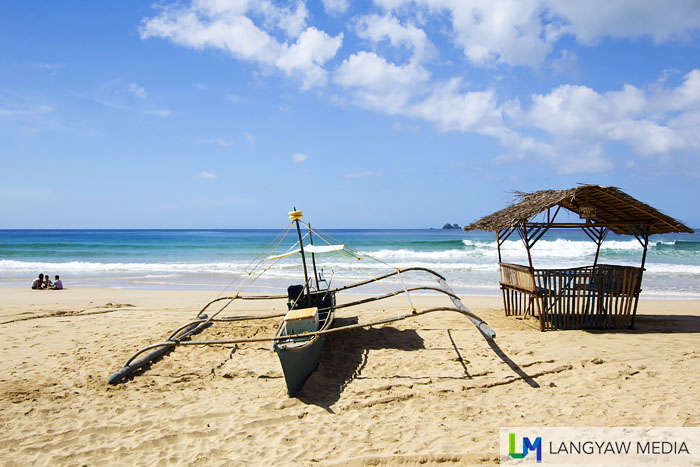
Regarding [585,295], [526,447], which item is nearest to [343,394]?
[526,447]

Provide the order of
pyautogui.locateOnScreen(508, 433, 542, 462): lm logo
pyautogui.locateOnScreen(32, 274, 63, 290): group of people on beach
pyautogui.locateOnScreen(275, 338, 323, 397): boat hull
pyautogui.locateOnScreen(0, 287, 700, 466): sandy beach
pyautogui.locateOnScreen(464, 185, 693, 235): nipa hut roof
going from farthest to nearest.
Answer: pyautogui.locateOnScreen(32, 274, 63, 290): group of people on beach, pyautogui.locateOnScreen(464, 185, 693, 235): nipa hut roof, pyautogui.locateOnScreen(275, 338, 323, 397): boat hull, pyautogui.locateOnScreen(0, 287, 700, 466): sandy beach, pyautogui.locateOnScreen(508, 433, 542, 462): lm logo

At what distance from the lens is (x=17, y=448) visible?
359 centimetres

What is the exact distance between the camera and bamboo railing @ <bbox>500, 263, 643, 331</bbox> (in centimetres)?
666

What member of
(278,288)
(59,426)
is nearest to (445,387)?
(59,426)

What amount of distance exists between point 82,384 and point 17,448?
1.29 meters

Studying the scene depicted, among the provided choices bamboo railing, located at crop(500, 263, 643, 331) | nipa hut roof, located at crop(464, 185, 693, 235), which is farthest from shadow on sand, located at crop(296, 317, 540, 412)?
nipa hut roof, located at crop(464, 185, 693, 235)

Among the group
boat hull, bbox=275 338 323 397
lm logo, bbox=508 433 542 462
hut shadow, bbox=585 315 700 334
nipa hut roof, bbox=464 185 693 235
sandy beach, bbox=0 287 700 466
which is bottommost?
hut shadow, bbox=585 315 700 334

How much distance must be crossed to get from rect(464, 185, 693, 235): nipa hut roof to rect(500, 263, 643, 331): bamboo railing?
86cm

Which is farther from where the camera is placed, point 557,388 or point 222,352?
point 222,352

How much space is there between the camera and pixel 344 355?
580cm

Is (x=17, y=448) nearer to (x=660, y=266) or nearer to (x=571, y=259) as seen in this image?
(x=660, y=266)

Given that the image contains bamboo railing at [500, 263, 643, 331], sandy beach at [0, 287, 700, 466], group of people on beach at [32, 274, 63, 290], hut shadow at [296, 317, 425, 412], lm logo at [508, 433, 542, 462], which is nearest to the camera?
lm logo at [508, 433, 542, 462]

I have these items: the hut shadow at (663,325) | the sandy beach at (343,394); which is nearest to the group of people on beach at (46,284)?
the sandy beach at (343,394)

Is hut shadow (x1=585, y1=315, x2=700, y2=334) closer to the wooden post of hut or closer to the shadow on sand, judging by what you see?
the wooden post of hut
